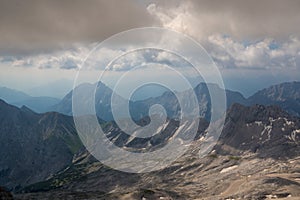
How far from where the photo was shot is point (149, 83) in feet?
317

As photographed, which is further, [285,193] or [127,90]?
[285,193]

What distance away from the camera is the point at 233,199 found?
19312 centimetres

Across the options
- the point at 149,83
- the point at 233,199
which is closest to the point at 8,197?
the point at 149,83

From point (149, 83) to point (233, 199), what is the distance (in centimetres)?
12016

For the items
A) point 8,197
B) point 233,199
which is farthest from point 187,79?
point 233,199

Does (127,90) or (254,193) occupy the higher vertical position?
(127,90)

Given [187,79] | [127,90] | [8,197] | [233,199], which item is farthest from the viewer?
[233,199]

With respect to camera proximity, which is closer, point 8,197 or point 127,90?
point 8,197

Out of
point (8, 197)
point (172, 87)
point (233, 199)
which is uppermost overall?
point (172, 87)

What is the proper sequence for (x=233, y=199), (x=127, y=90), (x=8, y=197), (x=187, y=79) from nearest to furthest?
(x=8, y=197) < (x=187, y=79) < (x=127, y=90) < (x=233, y=199)

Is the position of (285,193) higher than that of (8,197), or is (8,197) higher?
(8,197)

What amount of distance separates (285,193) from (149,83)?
134 metres

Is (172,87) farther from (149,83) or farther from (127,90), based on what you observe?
(127,90)

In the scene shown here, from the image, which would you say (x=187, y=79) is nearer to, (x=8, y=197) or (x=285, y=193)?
(x=8, y=197)
